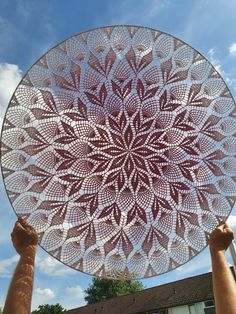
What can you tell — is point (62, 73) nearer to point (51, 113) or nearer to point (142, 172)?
point (51, 113)

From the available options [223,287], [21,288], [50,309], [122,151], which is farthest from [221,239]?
[50,309]

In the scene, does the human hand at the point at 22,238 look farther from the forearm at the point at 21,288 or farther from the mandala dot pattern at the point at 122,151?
the mandala dot pattern at the point at 122,151

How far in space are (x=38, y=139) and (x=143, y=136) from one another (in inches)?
42.6

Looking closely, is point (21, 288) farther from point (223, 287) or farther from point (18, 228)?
point (223, 287)

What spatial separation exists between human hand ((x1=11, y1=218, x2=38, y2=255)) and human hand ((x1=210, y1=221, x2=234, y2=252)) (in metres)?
1.09

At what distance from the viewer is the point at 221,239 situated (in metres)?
2.06

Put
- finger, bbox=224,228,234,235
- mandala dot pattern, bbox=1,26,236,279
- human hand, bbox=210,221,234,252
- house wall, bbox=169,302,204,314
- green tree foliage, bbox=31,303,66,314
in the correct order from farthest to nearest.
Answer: green tree foliage, bbox=31,303,66,314
house wall, bbox=169,302,204,314
mandala dot pattern, bbox=1,26,236,279
finger, bbox=224,228,234,235
human hand, bbox=210,221,234,252

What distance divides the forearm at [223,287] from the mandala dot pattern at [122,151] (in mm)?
1516

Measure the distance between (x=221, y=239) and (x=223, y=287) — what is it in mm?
423

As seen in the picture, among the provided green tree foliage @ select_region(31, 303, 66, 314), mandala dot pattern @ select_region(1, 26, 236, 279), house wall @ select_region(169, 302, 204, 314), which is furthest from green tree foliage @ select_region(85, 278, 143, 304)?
mandala dot pattern @ select_region(1, 26, 236, 279)

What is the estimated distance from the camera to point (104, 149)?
3518 mm

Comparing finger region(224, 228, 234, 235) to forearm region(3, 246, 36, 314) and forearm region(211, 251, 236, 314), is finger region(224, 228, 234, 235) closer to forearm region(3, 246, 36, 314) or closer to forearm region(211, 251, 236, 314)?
forearm region(211, 251, 236, 314)

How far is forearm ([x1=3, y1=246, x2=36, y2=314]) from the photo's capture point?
1599 mm

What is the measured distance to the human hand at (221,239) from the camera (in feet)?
6.60
